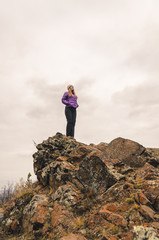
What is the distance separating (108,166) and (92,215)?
245cm

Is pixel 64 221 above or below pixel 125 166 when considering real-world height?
below

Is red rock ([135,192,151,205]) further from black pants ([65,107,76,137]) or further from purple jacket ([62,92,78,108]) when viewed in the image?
purple jacket ([62,92,78,108])

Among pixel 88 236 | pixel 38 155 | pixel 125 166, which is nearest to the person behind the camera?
pixel 88 236

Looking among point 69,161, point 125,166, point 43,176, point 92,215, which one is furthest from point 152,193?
point 43,176

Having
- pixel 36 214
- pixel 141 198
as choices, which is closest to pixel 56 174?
pixel 36 214

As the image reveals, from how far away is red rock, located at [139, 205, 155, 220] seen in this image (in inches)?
196

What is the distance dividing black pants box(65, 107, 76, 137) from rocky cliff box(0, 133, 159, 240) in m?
1.51

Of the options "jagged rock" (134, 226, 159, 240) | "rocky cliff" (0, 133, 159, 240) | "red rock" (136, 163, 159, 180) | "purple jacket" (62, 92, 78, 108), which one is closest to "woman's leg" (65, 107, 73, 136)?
"purple jacket" (62, 92, 78, 108)

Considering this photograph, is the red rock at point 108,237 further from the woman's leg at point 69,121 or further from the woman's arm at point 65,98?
the woman's arm at point 65,98

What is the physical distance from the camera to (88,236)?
17.0ft

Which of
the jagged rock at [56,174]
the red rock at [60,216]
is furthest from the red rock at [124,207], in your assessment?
the jagged rock at [56,174]

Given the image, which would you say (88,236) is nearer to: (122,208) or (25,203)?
(122,208)

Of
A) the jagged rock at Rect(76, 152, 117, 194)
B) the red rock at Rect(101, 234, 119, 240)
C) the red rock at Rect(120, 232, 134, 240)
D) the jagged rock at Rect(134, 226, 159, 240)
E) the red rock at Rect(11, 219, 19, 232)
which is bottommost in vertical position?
the red rock at Rect(11, 219, 19, 232)

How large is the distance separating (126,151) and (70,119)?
4282mm
